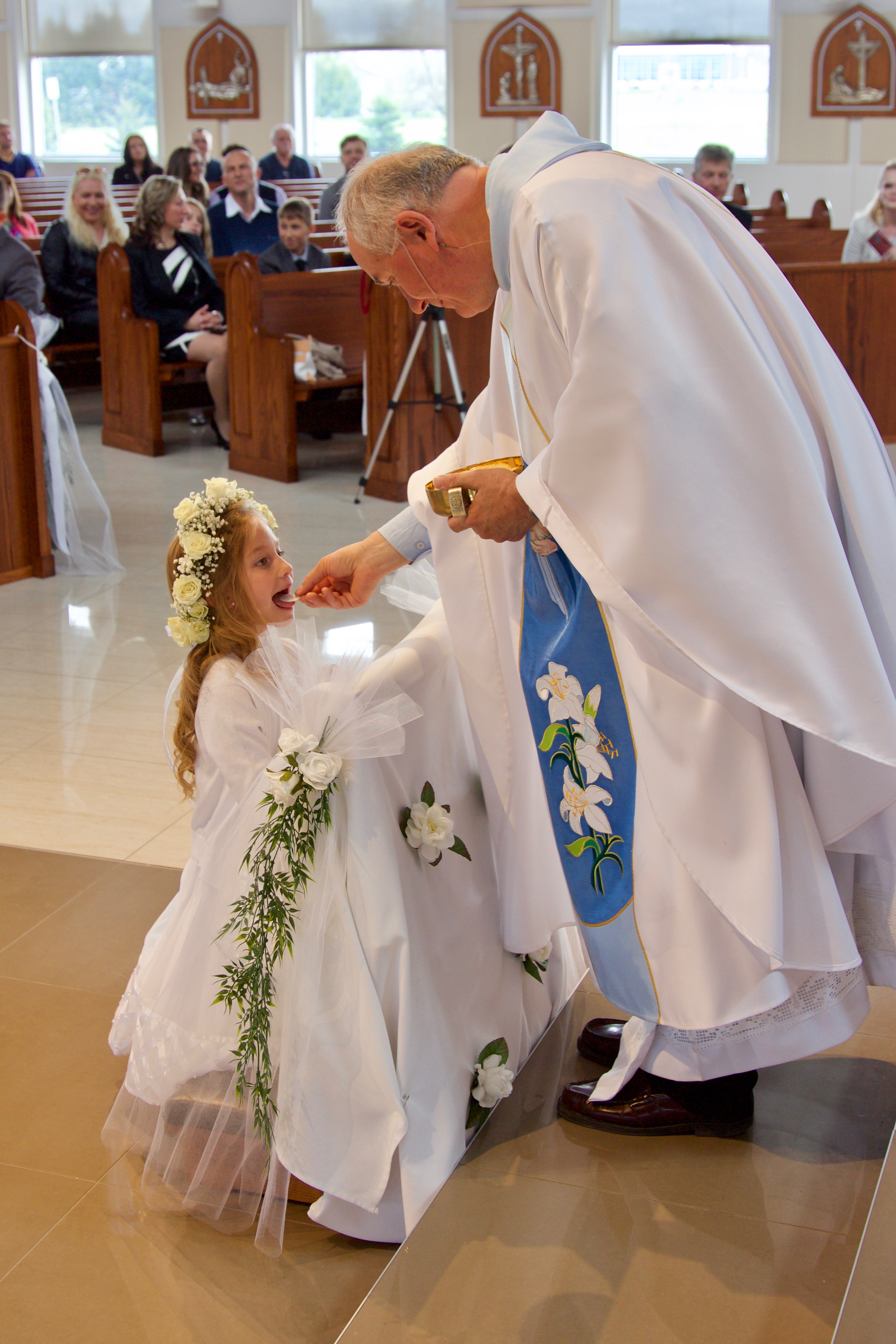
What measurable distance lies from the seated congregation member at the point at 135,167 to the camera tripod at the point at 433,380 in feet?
22.7

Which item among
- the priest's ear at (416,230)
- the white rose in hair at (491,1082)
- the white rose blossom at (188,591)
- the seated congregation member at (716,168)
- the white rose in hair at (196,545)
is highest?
the seated congregation member at (716,168)

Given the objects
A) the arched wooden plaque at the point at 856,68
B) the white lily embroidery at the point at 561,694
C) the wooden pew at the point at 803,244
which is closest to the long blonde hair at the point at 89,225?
the wooden pew at the point at 803,244

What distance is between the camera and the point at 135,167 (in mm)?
12438

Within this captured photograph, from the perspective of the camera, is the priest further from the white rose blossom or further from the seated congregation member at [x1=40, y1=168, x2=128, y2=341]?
the seated congregation member at [x1=40, y1=168, x2=128, y2=341]

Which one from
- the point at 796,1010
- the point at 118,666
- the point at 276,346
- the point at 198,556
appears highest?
the point at 276,346

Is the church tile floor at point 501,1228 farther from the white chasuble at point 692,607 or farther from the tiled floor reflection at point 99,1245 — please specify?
the white chasuble at point 692,607

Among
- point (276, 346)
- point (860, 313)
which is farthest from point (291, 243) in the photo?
point (860, 313)

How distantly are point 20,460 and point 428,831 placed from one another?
3904 millimetres

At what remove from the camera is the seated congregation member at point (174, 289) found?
7523 millimetres

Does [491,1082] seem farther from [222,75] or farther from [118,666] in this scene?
[222,75]

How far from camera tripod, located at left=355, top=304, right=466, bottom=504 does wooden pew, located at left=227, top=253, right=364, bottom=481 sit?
0.58 metres

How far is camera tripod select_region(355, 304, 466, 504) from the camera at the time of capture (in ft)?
21.0

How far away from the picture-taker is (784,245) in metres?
9.26

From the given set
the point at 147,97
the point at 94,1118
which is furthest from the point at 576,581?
the point at 147,97
